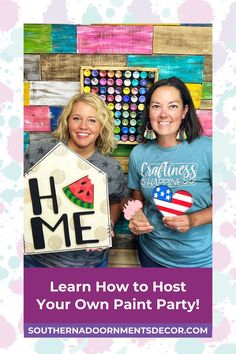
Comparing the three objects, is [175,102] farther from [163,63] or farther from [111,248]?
[111,248]

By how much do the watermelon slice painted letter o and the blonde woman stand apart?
0.07 meters

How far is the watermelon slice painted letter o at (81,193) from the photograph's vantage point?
1987 mm

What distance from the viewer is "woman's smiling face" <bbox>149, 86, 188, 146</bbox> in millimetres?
1945

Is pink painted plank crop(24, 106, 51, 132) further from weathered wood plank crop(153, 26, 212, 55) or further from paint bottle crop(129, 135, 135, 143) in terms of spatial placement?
weathered wood plank crop(153, 26, 212, 55)

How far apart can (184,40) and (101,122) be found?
420 mm

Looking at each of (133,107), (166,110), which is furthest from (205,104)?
(133,107)

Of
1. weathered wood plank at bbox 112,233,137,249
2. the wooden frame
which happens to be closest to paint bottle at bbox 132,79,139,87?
the wooden frame

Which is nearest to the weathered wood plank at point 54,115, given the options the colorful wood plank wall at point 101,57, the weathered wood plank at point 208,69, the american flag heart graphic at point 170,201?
the colorful wood plank wall at point 101,57

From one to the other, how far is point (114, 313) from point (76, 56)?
95 cm

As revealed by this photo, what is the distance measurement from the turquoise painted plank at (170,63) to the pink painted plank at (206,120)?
131 millimetres

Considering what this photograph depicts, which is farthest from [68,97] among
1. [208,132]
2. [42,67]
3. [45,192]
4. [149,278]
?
[149,278]

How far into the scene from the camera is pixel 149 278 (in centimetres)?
202

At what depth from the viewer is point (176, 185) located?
197 centimetres

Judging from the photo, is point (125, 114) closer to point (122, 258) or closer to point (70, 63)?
point (70, 63)
